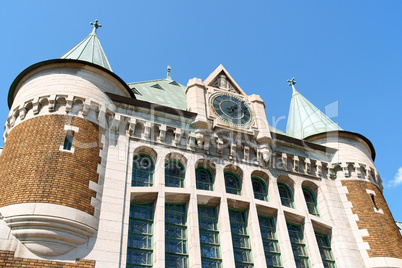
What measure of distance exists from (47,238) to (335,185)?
13857 mm

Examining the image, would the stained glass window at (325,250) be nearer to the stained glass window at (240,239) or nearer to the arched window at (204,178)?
the stained glass window at (240,239)

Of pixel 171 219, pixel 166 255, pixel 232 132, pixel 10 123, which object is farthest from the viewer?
pixel 232 132

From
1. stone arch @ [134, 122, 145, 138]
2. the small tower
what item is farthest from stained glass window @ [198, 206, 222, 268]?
the small tower

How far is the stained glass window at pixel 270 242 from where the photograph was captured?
15531 mm

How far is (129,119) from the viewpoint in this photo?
17.0 meters

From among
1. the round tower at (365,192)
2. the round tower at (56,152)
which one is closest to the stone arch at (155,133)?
the round tower at (56,152)

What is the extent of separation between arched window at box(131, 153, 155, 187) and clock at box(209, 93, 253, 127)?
14.8 ft

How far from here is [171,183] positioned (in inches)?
648

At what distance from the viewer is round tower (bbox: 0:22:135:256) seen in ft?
40.3

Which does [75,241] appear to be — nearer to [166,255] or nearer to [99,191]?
[99,191]

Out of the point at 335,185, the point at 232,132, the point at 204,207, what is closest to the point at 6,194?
the point at 204,207

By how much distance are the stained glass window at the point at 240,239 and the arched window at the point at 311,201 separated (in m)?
3.92

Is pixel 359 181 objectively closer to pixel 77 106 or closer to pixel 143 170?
pixel 143 170

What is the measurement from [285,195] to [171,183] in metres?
5.81
